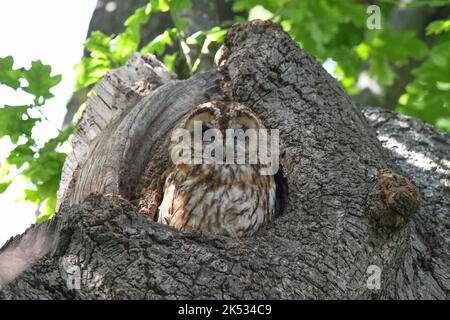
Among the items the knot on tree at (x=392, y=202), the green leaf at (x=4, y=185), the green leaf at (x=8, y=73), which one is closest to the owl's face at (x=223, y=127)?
the knot on tree at (x=392, y=202)

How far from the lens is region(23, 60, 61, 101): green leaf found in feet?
12.6

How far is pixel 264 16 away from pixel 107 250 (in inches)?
132

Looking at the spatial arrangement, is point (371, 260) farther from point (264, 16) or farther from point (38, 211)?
point (264, 16)

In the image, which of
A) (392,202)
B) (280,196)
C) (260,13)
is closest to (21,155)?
(280,196)

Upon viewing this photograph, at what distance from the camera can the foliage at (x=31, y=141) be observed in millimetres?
3834

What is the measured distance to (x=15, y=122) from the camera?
388cm

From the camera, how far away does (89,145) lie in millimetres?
3396

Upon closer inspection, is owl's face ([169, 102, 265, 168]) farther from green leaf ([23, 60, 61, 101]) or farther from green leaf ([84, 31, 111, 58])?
green leaf ([84, 31, 111, 58])

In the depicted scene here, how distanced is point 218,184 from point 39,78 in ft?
4.65

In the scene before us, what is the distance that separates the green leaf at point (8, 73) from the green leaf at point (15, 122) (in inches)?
5.6

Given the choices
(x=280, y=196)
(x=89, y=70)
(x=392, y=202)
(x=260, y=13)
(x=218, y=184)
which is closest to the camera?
(x=392, y=202)

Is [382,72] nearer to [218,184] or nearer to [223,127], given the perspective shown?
[223,127]

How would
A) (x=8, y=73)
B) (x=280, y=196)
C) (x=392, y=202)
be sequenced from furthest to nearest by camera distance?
(x=8, y=73) < (x=280, y=196) < (x=392, y=202)

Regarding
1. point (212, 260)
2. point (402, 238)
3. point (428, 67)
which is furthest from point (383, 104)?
point (212, 260)
